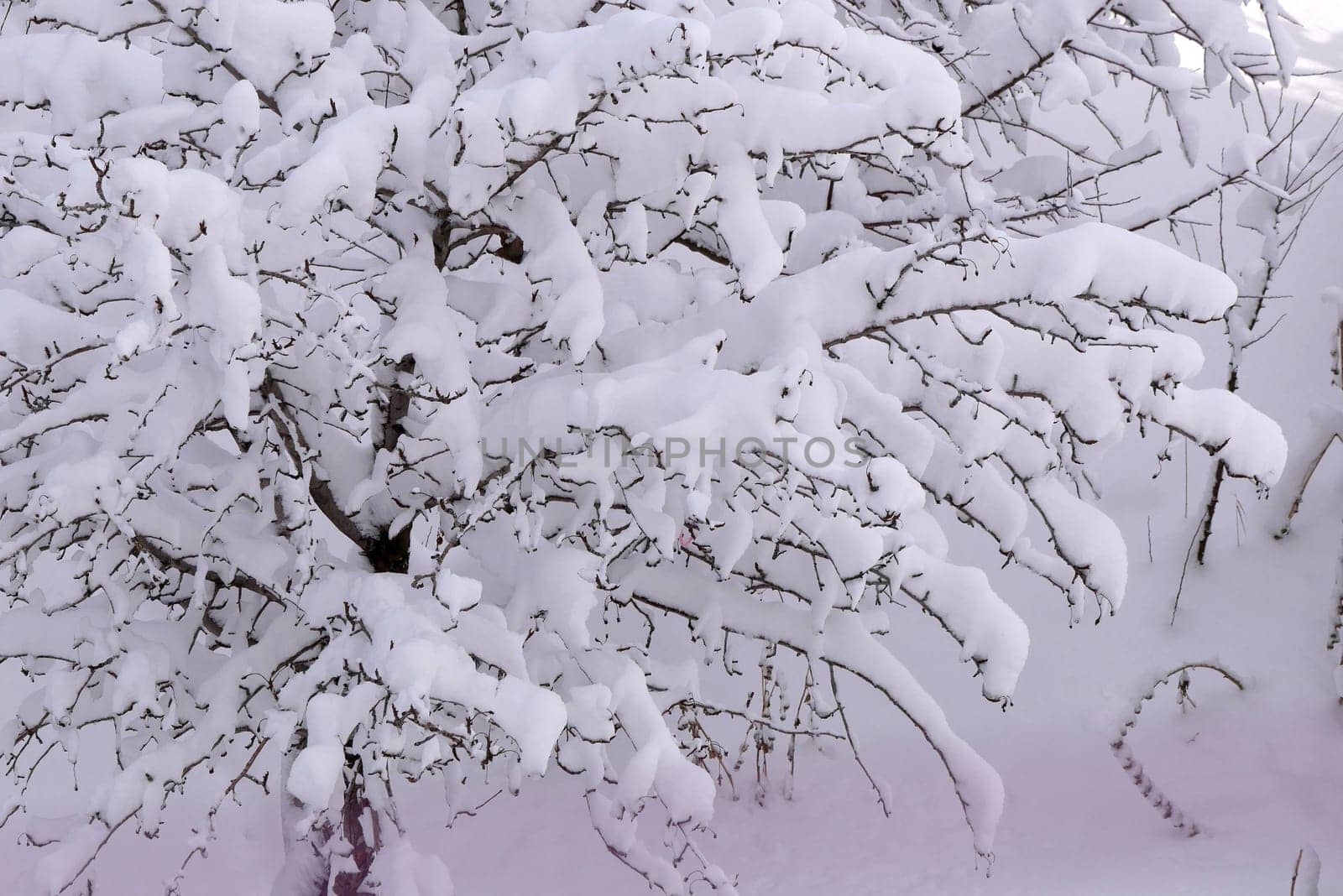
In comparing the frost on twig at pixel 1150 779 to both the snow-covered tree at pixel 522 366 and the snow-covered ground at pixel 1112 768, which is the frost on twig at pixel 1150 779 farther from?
the snow-covered tree at pixel 522 366

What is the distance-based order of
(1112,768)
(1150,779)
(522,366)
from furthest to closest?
1. (1112,768)
2. (1150,779)
3. (522,366)

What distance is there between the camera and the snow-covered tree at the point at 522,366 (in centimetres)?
235

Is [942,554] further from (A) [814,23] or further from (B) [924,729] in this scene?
(A) [814,23]

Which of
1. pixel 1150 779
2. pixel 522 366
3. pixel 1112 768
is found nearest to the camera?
pixel 522 366

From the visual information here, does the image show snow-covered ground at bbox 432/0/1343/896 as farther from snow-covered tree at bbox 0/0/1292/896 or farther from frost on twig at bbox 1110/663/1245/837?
snow-covered tree at bbox 0/0/1292/896

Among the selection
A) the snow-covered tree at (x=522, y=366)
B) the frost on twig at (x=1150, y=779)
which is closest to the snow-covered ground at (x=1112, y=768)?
the frost on twig at (x=1150, y=779)

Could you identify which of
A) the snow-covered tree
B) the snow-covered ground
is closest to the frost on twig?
the snow-covered ground

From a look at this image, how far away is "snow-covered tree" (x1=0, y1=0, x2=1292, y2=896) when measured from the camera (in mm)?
2352

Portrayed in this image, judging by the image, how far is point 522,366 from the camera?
9.96 ft

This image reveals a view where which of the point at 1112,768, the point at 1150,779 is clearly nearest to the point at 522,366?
the point at 1150,779

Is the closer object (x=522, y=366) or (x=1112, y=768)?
(x=522, y=366)

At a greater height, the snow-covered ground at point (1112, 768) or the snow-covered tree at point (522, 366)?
the snow-covered tree at point (522, 366)

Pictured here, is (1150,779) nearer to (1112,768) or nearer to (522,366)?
(1112,768)

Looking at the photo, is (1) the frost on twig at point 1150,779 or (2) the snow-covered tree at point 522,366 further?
(1) the frost on twig at point 1150,779
